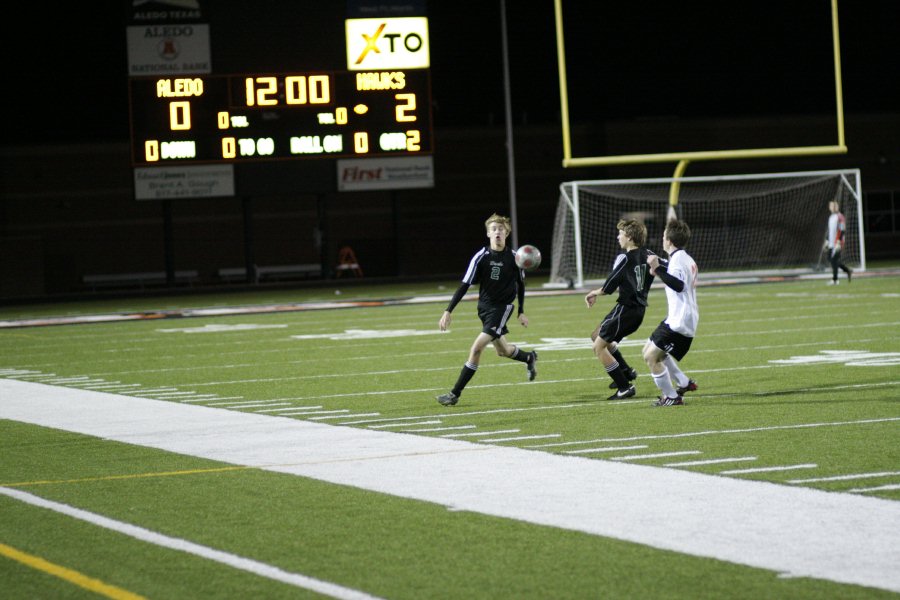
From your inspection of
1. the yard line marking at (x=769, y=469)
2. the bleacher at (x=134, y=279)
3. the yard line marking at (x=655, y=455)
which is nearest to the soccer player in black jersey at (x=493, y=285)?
the yard line marking at (x=655, y=455)

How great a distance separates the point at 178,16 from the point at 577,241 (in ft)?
40.2

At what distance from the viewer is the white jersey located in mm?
11266

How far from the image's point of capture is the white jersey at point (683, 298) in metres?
11.3

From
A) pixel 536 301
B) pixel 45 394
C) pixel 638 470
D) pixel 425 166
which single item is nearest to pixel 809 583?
pixel 638 470

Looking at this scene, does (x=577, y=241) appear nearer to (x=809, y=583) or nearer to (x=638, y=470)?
(x=638, y=470)

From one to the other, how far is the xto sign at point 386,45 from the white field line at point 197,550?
Result: 25.8 metres

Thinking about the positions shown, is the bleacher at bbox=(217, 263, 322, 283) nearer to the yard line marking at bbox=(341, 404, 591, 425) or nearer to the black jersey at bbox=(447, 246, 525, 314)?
the black jersey at bbox=(447, 246, 525, 314)

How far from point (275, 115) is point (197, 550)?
2718 centimetres

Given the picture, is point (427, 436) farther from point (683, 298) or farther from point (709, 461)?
point (683, 298)

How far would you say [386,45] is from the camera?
109ft

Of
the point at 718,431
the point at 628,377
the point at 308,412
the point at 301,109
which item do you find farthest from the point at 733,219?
the point at 718,431

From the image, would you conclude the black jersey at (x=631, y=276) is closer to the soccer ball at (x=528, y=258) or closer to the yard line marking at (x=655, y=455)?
the soccer ball at (x=528, y=258)

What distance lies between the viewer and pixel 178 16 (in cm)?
3675

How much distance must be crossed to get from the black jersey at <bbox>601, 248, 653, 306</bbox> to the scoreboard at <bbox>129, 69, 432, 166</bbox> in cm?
2147
